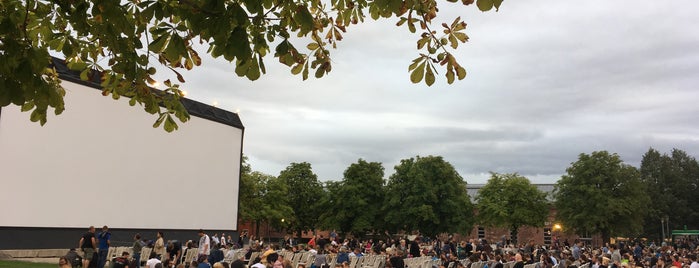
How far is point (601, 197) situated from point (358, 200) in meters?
20.7

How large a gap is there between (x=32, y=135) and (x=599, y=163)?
43.5 metres

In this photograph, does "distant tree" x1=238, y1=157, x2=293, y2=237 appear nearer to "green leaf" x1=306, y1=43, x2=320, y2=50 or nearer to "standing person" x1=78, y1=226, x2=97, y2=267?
"standing person" x1=78, y1=226, x2=97, y2=267

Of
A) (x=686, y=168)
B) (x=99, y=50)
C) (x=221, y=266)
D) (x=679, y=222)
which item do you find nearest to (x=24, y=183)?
(x=221, y=266)

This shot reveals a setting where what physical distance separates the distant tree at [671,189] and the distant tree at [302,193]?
122 feet

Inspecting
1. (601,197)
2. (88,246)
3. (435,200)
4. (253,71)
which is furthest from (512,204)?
(253,71)

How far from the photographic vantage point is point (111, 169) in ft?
86.6

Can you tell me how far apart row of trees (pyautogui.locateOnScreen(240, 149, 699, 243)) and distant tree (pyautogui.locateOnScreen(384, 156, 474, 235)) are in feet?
0.28

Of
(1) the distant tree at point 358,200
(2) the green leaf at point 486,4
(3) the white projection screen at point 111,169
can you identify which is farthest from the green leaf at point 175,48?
(1) the distant tree at point 358,200

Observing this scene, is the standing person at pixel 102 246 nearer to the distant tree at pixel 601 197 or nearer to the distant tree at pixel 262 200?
the distant tree at pixel 262 200

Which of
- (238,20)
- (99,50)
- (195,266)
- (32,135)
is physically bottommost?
(195,266)

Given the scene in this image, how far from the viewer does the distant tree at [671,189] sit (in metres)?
66.5

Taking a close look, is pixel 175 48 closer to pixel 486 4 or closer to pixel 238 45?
pixel 238 45

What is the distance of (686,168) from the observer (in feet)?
234

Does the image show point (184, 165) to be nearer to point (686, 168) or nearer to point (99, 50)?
point (99, 50)
